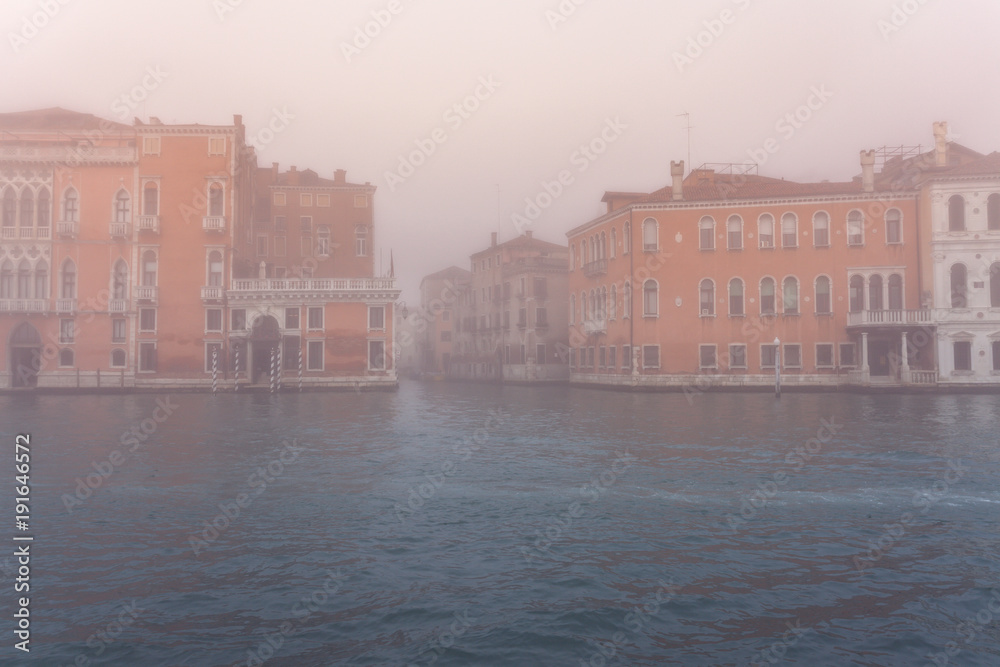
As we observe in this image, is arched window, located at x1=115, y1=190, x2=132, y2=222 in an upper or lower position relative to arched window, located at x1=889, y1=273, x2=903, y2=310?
upper

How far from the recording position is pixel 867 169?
119 ft

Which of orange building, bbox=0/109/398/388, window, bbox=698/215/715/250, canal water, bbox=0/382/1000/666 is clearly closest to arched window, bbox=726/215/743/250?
window, bbox=698/215/715/250

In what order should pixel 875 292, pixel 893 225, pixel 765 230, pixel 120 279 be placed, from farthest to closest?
pixel 120 279, pixel 765 230, pixel 875 292, pixel 893 225

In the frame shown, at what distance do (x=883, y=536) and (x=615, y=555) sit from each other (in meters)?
2.86

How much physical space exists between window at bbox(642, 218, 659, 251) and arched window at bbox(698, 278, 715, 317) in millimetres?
3111

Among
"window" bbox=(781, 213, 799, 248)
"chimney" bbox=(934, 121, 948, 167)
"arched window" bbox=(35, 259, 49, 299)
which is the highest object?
"chimney" bbox=(934, 121, 948, 167)

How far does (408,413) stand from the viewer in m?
24.2

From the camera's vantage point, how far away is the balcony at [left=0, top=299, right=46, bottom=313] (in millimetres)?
37656

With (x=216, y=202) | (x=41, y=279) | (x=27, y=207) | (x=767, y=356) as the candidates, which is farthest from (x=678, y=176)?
(x=27, y=207)

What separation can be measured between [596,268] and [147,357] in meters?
24.5

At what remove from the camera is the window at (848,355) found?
36.0m

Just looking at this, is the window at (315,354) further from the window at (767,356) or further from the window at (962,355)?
the window at (962,355)

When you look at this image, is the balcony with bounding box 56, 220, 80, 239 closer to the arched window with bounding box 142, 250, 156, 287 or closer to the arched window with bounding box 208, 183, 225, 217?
the arched window with bounding box 142, 250, 156, 287

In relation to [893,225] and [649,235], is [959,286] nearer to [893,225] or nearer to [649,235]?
[893,225]
